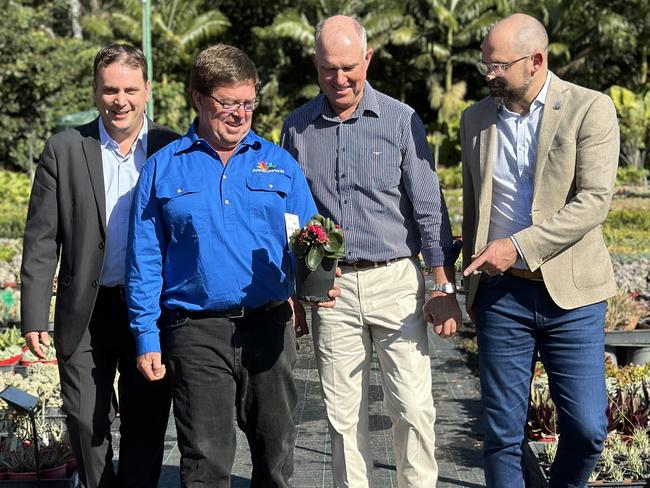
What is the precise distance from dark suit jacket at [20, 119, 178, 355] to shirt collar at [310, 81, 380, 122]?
0.68 meters

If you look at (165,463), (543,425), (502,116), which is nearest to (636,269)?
(543,425)

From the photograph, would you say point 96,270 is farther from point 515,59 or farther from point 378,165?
point 515,59

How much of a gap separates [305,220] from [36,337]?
117 cm

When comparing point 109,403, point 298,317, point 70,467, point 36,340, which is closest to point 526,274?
point 298,317

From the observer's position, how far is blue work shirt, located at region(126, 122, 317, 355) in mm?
3738

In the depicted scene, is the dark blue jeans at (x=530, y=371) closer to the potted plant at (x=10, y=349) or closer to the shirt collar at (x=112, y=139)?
the shirt collar at (x=112, y=139)

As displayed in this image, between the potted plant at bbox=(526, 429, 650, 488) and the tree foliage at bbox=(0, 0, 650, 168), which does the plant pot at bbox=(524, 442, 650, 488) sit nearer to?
the potted plant at bbox=(526, 429, 650, 488)

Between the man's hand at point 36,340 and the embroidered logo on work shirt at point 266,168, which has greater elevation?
the embroidered logo on work shirt at point 266,168

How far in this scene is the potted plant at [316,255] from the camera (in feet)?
12.1

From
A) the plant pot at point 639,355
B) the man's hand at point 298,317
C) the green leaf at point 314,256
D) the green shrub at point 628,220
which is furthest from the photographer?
the green shrub at point 628,220

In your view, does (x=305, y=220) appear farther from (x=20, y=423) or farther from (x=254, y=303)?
(x=20, y=423)

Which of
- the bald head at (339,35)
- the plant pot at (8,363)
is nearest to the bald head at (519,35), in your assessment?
the bald head at (339,35)

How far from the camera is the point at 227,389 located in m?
3.85

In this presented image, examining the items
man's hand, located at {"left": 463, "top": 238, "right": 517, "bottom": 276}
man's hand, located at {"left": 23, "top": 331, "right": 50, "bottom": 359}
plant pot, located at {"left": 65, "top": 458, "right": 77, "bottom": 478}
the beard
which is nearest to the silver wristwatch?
man's hand, located at {"left": 463, "top": 238, "right": 517, "bottom": 276}
